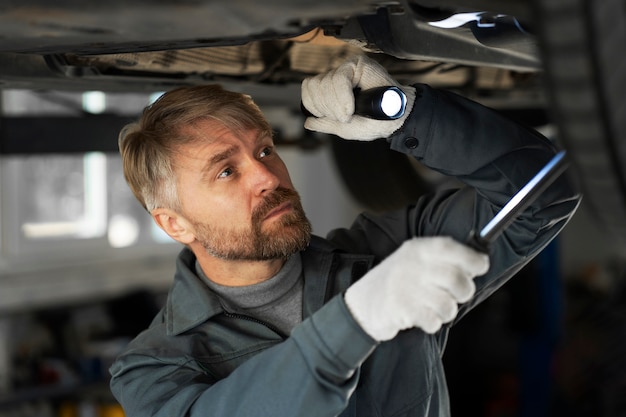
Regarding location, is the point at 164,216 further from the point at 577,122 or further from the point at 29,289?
the point at 29,289

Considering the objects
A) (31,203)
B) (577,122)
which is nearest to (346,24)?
(577,122)

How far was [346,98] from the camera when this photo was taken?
89 cm

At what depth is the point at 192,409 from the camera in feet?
2.79

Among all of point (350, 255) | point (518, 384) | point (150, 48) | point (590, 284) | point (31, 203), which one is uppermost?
point (150, 48)

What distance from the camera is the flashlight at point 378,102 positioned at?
2.92 feet

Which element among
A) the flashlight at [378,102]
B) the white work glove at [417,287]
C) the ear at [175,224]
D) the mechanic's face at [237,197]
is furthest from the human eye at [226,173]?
the white work glove at [417,287]

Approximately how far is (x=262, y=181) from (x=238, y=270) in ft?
0.49

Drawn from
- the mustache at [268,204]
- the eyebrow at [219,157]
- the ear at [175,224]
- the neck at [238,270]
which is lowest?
the neck at [238,270]

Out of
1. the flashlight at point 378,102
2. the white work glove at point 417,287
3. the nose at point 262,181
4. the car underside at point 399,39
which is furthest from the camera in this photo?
the nose at point 262,181

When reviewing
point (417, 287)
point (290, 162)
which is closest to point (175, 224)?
point (417, 287)

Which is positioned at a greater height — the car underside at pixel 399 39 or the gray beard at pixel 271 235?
the car underside at pixel 399 39

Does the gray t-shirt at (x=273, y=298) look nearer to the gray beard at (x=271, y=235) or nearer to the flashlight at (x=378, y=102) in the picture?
the gray beard at (x=271, y=235)

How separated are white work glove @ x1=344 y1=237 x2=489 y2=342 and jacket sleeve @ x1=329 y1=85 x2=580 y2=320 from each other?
26 cm

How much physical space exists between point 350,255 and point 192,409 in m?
0.37
